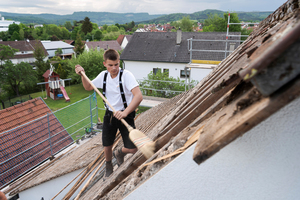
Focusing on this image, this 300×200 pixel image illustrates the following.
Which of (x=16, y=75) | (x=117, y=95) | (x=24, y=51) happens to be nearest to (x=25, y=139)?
(x=117, y=95)

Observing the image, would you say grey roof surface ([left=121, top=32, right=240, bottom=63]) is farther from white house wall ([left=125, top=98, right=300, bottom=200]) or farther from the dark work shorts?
white house wall ([left=125, top=98, right=300, bottom=200])

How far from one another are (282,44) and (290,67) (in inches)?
3.4

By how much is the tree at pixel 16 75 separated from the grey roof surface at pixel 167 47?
1344 cm

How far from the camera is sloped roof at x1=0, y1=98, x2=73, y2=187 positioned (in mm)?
6582

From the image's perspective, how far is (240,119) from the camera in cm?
96

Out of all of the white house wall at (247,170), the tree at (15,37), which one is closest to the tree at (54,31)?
the tree at (15,37)

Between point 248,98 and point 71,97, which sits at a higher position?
point 248,98

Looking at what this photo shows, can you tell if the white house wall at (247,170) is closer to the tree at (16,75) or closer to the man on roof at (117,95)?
the man on roof at (117,95)

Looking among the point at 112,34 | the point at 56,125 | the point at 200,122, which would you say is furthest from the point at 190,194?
the point at 112,34

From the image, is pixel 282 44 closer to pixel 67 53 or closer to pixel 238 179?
pixel 238 179

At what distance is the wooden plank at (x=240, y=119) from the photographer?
0.79m

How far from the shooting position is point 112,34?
250 ft

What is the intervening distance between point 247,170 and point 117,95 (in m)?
2.03

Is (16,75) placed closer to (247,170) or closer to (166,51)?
(166,51)
